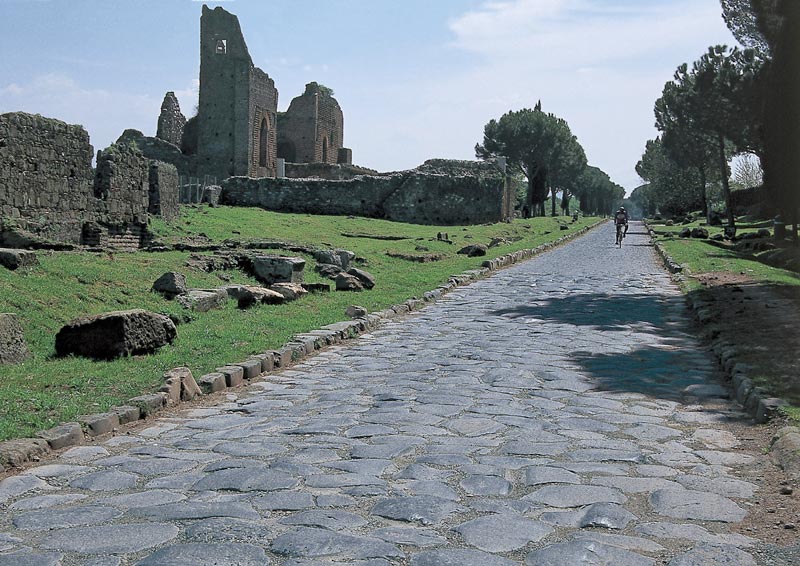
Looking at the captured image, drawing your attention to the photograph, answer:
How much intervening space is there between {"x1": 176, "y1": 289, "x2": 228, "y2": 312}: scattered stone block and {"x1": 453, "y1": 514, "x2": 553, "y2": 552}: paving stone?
25.7 ft

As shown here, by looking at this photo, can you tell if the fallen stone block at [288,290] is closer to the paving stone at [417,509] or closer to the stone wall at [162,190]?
the stone wall at [162,190]

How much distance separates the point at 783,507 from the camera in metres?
4.31

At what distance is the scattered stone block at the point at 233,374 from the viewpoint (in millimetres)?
7598

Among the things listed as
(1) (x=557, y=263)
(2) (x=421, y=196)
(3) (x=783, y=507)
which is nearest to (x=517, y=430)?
(3) (x=783, y=507)

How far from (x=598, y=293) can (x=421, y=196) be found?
22.2 meters

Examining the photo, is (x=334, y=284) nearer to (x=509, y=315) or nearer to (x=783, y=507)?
(x=509, y=315)

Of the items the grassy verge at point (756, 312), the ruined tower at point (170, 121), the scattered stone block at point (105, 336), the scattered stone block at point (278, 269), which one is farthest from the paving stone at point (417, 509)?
the ruined tower at point (170, 121)

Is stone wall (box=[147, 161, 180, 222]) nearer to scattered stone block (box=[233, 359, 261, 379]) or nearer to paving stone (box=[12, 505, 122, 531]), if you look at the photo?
scattered stone block (box=[233, 359, 261, 379])

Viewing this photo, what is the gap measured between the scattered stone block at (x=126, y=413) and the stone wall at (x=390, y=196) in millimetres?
28692

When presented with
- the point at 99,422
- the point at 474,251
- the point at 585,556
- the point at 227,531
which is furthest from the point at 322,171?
the point at 585,556

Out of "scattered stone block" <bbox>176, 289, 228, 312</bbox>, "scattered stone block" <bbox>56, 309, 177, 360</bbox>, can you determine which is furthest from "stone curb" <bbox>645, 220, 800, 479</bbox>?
"scattered stone block" <bbox>176, 289, 228, 312</bbox>

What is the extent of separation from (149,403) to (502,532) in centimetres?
347

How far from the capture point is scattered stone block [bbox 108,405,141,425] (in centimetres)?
605

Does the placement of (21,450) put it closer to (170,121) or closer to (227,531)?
(227,531)
